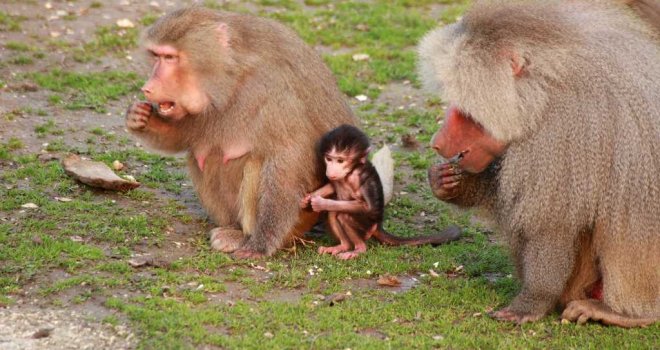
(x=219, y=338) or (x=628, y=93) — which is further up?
(x=628, y=93)

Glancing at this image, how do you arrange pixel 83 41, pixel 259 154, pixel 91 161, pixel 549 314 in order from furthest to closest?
pixel 83 41 < pixel 91 161 < pixel 259 154 < pixel 549 314

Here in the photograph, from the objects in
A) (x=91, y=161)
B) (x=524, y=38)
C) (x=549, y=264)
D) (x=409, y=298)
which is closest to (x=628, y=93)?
(x=524, y=38)

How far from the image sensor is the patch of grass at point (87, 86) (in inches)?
405

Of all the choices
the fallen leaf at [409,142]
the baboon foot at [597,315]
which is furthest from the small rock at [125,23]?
the baboon foot at [597,315]

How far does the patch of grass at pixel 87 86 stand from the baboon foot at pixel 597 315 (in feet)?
18.3

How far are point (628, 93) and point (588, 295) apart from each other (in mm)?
1286

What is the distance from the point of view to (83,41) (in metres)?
11.9

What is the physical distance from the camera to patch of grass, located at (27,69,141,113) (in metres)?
10.3

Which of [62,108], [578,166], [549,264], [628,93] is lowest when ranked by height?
[62,108]

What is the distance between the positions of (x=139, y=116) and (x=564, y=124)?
311 cm

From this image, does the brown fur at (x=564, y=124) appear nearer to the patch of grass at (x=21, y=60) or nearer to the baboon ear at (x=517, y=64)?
the baboon ear at (x=517, y=64)

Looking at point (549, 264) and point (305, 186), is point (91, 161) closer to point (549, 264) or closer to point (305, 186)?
point (305, 186)

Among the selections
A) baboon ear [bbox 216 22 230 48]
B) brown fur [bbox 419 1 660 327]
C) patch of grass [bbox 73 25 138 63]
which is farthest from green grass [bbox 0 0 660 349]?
baboon ear [bbox 216 22 230 48]

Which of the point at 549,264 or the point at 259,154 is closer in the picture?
the point at 549,264
